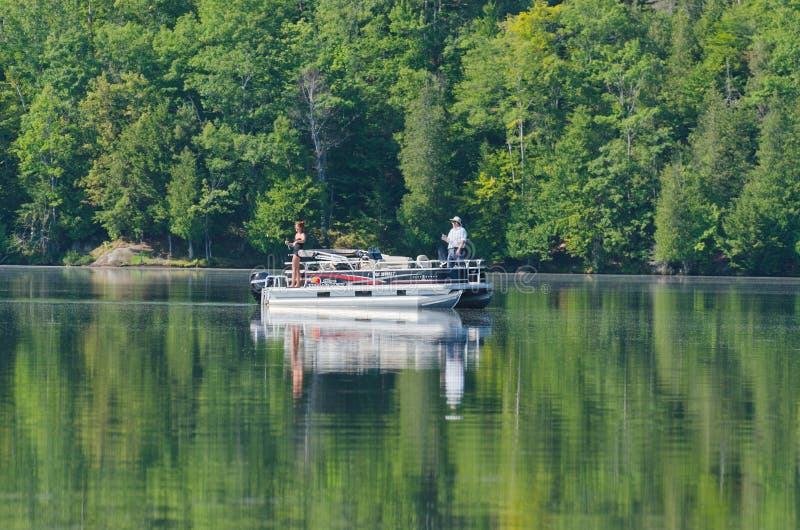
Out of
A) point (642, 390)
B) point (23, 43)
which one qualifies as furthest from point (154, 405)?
point (23, 43)

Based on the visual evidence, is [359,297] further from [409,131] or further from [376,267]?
[409,131]

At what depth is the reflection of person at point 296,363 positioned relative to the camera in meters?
24.7

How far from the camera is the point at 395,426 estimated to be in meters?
20.8

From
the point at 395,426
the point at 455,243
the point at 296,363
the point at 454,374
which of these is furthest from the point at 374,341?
the point at 395,426

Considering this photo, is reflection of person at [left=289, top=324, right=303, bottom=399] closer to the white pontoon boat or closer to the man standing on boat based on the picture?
the white pontoon boat

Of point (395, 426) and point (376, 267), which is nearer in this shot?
point (395, 426)

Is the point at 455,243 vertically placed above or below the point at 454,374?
above

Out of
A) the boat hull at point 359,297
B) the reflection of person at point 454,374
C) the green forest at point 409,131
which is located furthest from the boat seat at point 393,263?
the green forest at point 409,131

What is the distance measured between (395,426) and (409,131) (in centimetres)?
7306

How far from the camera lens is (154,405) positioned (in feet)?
74.3

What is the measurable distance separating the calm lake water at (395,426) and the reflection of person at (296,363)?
0.41 ft

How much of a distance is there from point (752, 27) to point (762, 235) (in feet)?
57.2

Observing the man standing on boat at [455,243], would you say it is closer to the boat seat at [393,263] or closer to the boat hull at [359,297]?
the boat hull at [359,297]

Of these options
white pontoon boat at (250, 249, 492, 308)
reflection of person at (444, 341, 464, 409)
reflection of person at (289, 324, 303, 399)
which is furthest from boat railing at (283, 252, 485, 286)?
reflection of person at (444, 341, 464, 409)
